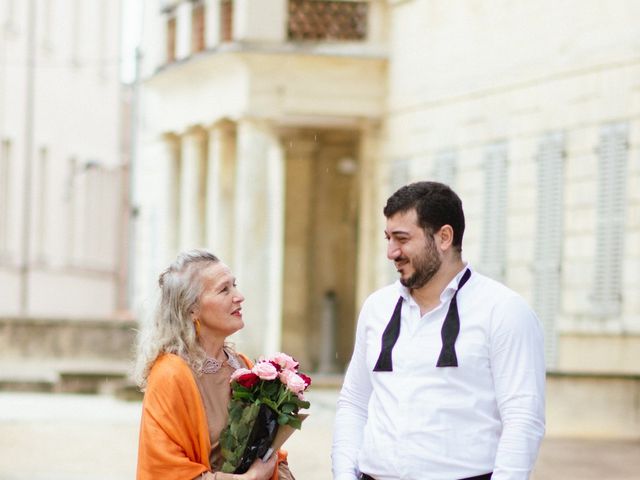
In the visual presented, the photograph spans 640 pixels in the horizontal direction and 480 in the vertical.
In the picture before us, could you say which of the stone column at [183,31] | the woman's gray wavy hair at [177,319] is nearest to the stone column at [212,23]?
the stone column at [183,31]

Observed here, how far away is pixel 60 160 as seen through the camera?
44.4 meters

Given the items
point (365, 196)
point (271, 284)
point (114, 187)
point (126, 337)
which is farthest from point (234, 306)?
point (114, 187)

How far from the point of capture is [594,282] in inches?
797

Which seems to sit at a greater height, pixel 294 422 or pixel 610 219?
pixel 610 219

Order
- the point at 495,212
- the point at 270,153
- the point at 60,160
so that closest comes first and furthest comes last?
the point at 495,212, the point at 270,153, the point at 60,160

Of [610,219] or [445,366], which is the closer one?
[445,366]

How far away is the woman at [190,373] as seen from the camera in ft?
19.6

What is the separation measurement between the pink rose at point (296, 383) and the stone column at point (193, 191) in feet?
79.5

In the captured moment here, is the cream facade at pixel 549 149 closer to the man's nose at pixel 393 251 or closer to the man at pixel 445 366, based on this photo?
the man at pixel 445 366

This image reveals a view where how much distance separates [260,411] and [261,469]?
0.19m

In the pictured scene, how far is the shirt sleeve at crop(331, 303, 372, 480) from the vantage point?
593cm

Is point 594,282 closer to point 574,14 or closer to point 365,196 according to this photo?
point 574,14

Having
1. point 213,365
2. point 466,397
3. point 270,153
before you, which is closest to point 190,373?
point 213,365

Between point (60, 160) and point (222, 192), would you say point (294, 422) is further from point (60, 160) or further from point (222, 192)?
point (60, 160)
